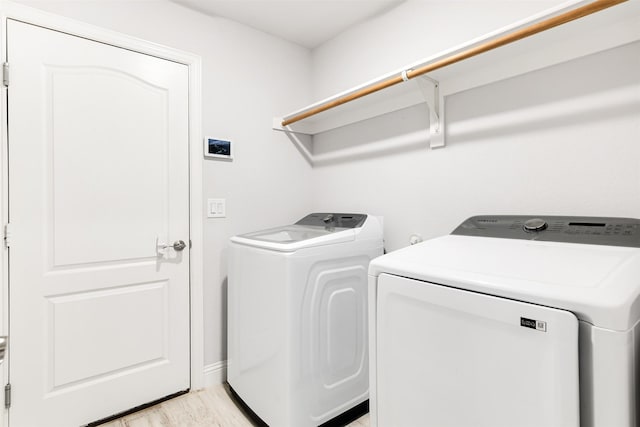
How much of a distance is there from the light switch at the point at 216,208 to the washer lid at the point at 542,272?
4.28 ft

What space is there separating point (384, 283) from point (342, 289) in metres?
0.66

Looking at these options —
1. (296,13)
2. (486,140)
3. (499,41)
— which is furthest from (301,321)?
(296,13)

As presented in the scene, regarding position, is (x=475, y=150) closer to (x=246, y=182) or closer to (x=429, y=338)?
(x=429, y=338)

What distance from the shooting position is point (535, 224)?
1249mm

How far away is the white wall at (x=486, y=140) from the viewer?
1217mm

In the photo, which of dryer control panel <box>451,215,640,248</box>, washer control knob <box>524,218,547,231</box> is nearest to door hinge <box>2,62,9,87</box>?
dryer control panel <box>451,215,640,248</box>

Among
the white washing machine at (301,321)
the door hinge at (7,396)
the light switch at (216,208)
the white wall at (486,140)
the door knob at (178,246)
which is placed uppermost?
the white wall at (486,140)

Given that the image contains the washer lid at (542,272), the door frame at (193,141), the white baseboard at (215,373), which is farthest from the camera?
the white baseboard at (215,373)

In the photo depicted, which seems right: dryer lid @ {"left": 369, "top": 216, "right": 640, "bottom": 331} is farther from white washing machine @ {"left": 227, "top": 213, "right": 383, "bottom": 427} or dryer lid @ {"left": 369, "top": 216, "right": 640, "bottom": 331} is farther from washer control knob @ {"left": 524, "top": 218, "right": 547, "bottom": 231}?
white washing machine @ {"left": 227, "top": 213, "right": 383, "bottom": 427}

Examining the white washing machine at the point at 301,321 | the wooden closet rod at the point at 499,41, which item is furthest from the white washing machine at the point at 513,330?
the wooden closet rod at the point at 499,41

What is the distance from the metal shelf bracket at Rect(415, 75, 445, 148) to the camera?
1672mm

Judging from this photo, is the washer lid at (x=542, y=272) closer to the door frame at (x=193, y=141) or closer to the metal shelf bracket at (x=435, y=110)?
the metal shelf bracket at (x=435, y=110)

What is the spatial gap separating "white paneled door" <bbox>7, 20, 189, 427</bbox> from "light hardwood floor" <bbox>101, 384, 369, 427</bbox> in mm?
79

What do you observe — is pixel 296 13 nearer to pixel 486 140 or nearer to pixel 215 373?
pixel 486 140
